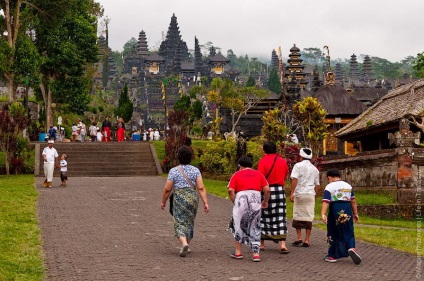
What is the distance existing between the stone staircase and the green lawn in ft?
31.8

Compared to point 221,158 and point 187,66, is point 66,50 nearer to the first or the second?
point 221,158

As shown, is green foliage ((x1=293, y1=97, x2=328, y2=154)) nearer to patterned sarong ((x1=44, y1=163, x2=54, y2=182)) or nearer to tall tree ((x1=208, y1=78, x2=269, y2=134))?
patterned sarong ((x1=44, y1=163, x2=54, y2=182))

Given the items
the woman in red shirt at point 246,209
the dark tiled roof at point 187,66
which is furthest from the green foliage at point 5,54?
the dark tiled roof at point 187,66

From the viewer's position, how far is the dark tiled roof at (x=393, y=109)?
23.3 m

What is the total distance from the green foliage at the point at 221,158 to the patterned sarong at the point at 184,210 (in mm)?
21304

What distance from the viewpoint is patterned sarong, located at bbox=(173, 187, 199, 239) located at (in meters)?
11.2

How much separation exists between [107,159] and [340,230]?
25864mm

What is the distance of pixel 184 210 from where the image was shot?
11.3 meters

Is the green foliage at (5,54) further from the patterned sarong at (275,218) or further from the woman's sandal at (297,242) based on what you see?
the patterned sarong at (275,218)

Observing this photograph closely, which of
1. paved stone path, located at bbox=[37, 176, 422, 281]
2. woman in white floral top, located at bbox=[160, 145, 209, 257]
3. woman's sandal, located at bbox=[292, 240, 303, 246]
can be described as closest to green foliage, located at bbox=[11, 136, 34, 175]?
paved stone path, located at bbox=[37, 176, 422, 281]

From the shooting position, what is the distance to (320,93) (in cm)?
5009

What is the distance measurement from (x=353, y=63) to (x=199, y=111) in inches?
4369

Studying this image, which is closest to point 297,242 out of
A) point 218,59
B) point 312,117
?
point 312,117

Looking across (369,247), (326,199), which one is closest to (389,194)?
(369,247)
